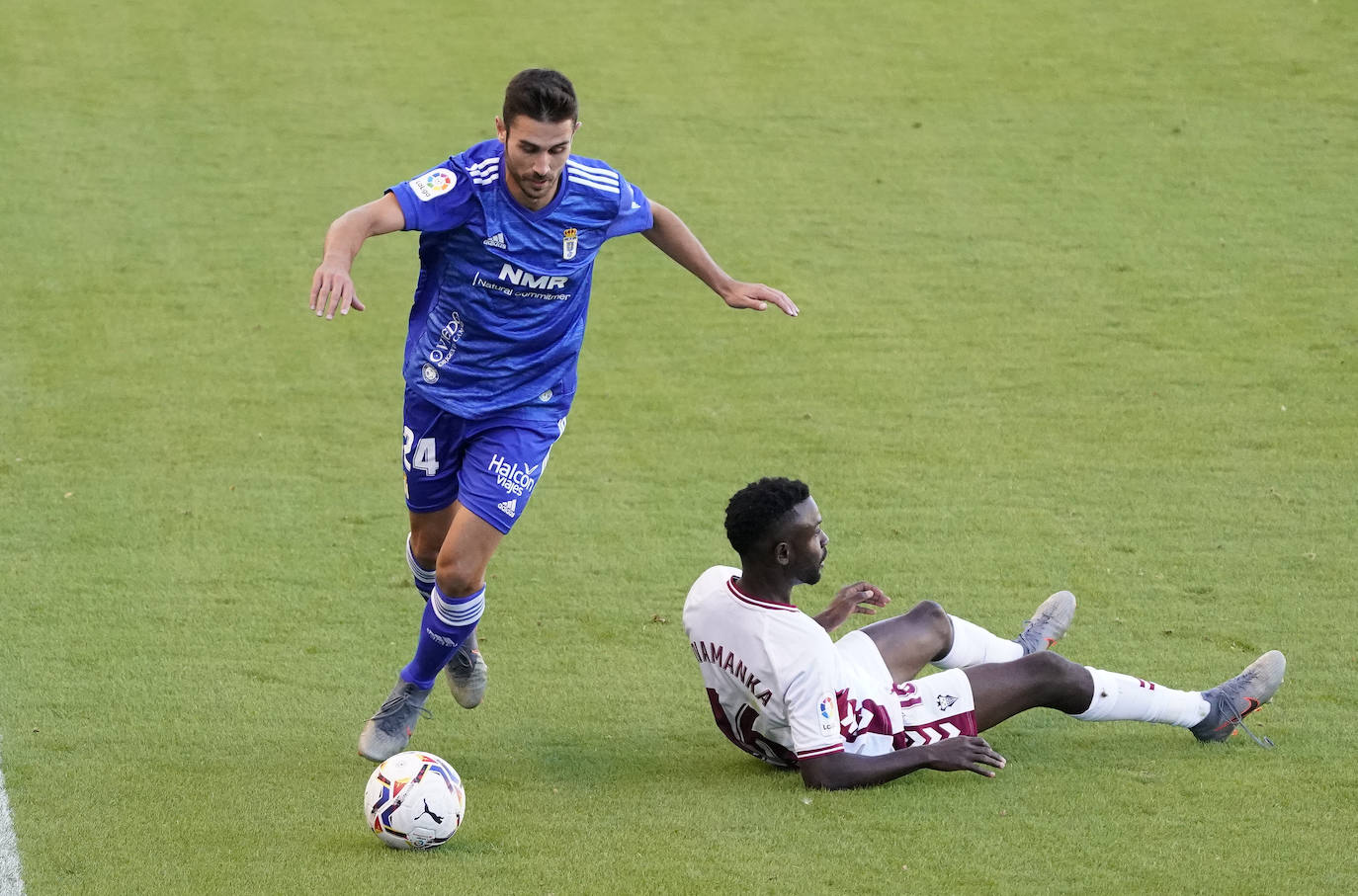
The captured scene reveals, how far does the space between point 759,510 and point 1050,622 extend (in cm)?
166

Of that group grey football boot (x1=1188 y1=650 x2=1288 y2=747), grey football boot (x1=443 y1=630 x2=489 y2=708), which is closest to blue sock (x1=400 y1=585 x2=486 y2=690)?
grey football boot (x1=443 y1=630 x2=489 y2=708)

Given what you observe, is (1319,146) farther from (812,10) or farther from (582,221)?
(582,221)

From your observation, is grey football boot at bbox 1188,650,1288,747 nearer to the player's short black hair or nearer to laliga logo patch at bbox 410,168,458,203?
the player's short black hair

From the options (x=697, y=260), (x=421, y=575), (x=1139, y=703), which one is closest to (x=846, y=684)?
(x=1139, y=703)

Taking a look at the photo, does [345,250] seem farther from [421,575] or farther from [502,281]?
[421,575]

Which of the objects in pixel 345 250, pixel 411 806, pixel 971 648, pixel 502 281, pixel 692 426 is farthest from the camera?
pixel 692 426

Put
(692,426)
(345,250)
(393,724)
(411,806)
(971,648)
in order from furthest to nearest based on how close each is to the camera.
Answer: (692,426) → (971,648) → (393,724) → (345,250) → (411,806)

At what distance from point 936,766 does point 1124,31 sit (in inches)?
461

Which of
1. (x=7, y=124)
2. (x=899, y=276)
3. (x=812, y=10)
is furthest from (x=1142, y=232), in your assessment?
(x=7, y=124)

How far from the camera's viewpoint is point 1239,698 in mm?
5316

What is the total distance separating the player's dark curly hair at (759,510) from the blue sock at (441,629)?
94 cm

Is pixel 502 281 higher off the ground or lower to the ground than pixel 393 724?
higher

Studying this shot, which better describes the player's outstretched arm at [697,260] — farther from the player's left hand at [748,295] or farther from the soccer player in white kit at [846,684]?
the soccer player in white kit at [846,684]

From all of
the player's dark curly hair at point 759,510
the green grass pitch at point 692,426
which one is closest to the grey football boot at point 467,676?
the green grass pitch at point 692,426
